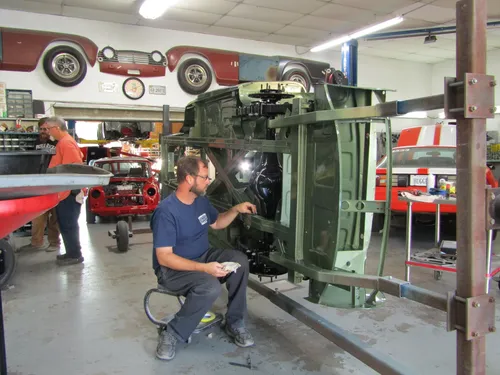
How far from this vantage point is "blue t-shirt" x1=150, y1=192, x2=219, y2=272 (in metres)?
2.69

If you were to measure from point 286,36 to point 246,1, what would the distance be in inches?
106

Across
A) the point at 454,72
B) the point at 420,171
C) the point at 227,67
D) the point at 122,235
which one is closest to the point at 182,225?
the point at 122,235

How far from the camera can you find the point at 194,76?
32.2ft

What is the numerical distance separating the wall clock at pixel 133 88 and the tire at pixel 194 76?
2.97 feet

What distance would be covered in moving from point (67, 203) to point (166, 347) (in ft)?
9.50

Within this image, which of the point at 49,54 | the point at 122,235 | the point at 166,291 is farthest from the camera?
the point at 49,54

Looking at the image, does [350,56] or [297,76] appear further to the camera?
[350,56]

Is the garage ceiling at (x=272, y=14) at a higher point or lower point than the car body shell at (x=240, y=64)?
higher

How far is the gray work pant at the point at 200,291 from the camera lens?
2.64 meters

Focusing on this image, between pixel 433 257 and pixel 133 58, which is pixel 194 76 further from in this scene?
pixel 433 257

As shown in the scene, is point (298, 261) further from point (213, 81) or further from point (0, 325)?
point (213, 81)

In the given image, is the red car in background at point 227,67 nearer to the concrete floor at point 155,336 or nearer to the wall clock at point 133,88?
the wall clock at point 133,88

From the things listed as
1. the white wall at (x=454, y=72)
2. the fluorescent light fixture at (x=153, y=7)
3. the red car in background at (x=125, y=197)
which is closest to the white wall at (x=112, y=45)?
the fluorescent light fixture at (x=153, y=7)

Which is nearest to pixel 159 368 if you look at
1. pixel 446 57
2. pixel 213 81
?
pixel 213 81
